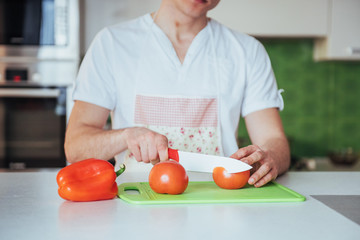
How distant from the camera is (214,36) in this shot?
1.56 metres

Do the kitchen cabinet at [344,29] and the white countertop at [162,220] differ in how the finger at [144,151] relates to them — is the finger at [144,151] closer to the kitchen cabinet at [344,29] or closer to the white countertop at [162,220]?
the white countertop at [162,220]

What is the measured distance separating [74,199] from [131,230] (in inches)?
8.9

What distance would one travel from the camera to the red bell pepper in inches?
35.4

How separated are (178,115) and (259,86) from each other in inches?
11.3

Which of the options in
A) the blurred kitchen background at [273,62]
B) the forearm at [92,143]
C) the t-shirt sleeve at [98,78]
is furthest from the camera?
the blurred kitchen background at [273,62]

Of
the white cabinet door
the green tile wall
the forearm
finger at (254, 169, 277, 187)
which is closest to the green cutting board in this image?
finger at (254, 169, 277, 187)

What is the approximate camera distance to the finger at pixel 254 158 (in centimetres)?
105

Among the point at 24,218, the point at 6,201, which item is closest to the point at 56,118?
the point at 6,201

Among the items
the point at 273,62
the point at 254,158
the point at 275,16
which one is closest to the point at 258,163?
the point at 254,158

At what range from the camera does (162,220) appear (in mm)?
770

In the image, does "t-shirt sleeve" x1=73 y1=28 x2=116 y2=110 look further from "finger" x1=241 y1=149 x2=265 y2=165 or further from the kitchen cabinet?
the kitchen cabinet

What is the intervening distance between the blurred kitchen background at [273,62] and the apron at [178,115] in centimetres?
92

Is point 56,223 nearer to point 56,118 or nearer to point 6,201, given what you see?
point 6,201

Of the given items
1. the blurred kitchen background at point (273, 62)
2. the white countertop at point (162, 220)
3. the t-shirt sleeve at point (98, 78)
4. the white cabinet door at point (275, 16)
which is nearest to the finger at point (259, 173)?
the white countertop at point (162, 220)
